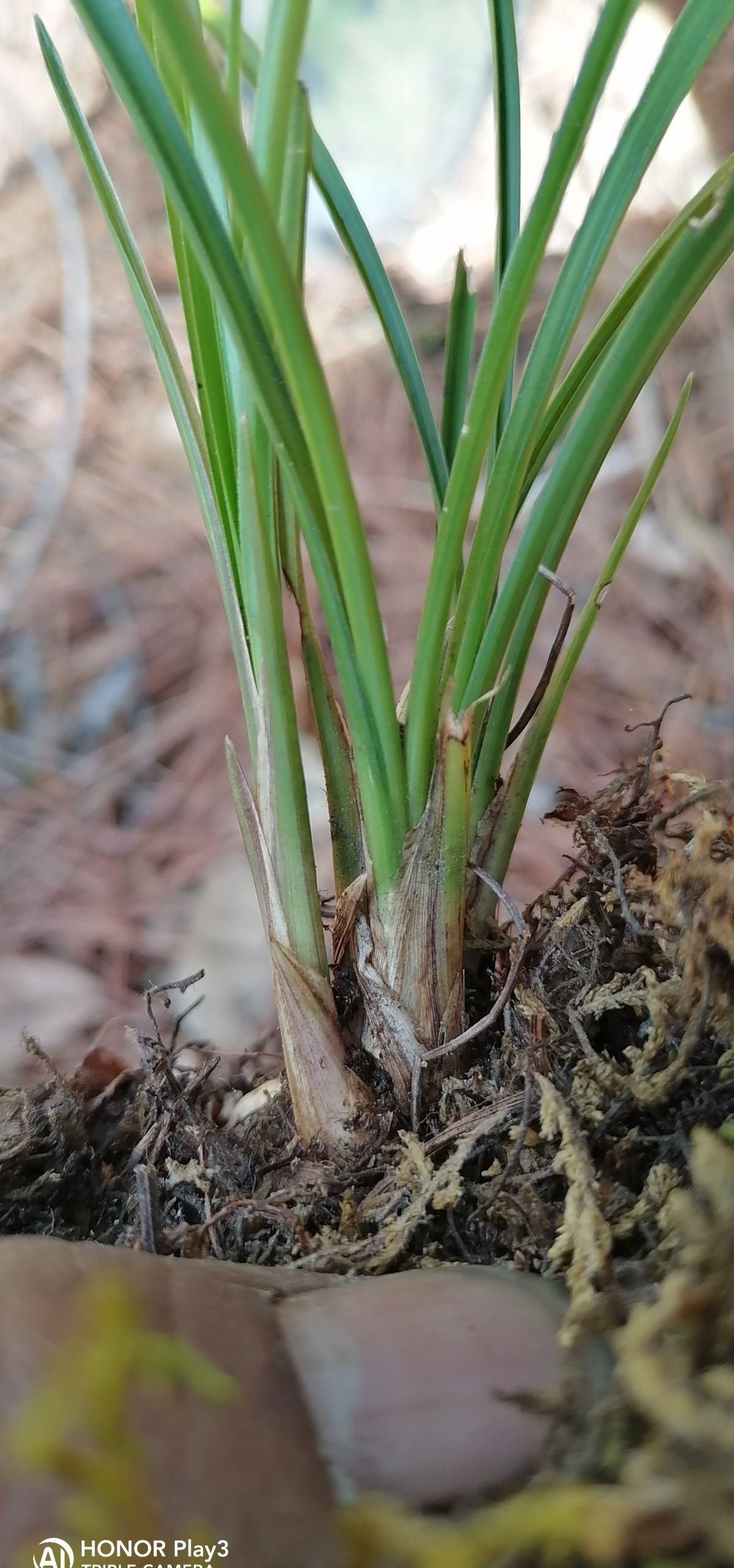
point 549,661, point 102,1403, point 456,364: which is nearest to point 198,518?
point 456,364

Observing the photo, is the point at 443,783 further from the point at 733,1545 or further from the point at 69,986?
the point at 69,986

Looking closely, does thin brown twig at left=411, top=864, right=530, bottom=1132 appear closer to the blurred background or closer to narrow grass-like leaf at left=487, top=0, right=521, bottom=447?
narrow grass-like leaf at left=487, top=0, right=521, bottom=447

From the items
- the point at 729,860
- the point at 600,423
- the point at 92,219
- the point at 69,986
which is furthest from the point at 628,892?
the point at 92,219

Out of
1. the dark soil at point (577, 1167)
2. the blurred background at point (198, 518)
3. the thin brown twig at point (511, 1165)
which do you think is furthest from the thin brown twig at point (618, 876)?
the blurred background at point (198, 518)

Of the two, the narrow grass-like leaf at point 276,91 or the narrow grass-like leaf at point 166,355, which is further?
the narrow grass-like leaf at point 166,355

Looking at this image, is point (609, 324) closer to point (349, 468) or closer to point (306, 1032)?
point (349, 468)

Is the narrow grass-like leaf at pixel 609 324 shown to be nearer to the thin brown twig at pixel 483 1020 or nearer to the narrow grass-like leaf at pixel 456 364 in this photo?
the narrow grass-like leaf at pixel 456 364
